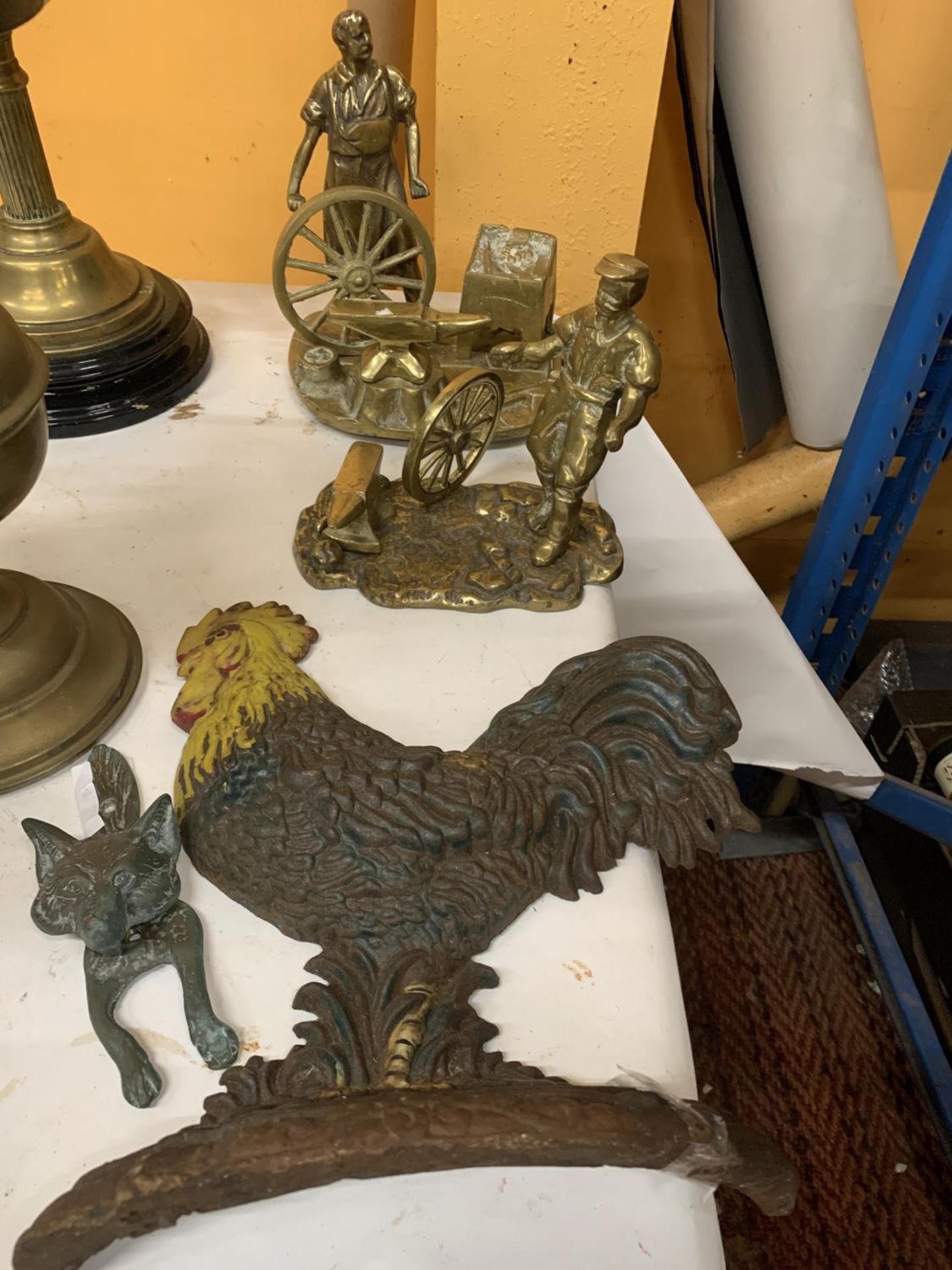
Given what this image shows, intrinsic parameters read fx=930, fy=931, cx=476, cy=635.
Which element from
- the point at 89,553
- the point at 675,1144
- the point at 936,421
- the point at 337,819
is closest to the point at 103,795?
the point at 337,819

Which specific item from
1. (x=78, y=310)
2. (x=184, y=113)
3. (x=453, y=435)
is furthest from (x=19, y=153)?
(x=184, y=113)

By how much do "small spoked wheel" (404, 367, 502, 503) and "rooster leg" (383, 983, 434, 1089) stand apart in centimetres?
44

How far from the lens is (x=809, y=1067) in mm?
1186

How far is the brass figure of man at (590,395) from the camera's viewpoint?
0.71 metres

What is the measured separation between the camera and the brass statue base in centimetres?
81

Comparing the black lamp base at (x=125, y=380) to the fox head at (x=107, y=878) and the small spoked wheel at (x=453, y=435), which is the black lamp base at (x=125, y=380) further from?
the fox head at (x=107, y=878)

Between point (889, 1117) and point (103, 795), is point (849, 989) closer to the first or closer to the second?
point (889, 1117)

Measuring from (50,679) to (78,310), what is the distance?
46 cm

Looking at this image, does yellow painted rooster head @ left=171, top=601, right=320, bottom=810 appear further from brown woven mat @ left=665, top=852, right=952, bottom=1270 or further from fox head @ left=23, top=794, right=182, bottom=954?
brown woven mat @ left=665, top=852, right=952, bottom=1270

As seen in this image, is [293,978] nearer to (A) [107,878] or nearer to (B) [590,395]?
(A) [107,878]

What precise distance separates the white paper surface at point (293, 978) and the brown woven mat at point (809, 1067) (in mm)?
685

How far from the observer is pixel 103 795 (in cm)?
64

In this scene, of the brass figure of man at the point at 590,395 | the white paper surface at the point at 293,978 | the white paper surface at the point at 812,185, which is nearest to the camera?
the white paper surface at the point at 293,978

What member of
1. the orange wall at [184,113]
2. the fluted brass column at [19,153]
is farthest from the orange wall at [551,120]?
the fluted brass column at [19,153]
